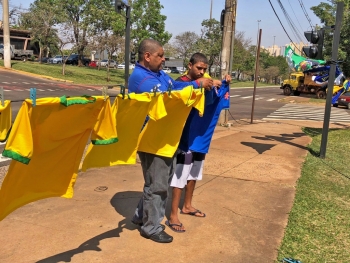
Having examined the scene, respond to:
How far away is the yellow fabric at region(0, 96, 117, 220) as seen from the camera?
2678mm

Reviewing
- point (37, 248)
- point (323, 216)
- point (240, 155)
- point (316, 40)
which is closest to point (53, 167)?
point (37, 248)

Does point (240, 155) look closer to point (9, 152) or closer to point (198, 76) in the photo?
point (198, 76)

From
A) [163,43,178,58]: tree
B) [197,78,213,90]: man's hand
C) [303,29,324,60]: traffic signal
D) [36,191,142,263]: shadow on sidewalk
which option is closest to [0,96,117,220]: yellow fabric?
[36,191,142,263]: shadow on sidewalk

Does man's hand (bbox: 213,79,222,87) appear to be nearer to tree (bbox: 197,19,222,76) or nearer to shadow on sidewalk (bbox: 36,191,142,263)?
shadow on sidewalk (bbox: 36,191,142,263)

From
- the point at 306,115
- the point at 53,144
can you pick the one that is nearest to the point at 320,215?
the point at 53,144

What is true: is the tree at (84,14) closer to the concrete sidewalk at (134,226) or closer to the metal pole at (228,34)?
the metal pole at (228,34)

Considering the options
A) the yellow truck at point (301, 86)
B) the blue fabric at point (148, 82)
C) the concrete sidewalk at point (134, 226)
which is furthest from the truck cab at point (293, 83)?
the blue fabric at point (148, 82)

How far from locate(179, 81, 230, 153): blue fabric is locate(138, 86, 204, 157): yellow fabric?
0.43 metres

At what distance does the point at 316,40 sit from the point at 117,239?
23.2ft

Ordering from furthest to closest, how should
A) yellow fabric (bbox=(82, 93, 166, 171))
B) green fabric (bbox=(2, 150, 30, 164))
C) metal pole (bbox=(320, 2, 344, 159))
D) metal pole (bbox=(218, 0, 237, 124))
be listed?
metal pole (bbox=(218, 0, 237, 124))
metal pole (bbox=(320, 2, 344, 159))
yellow fabric (bbox=(82, 93, 166, 171))
green fabric (bbox=(2, 150, 30, 164))

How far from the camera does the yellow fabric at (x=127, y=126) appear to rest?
3.19m

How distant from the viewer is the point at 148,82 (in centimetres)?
346

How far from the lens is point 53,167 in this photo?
3008 millimetres

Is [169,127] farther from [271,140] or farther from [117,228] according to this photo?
→ [271,140]
